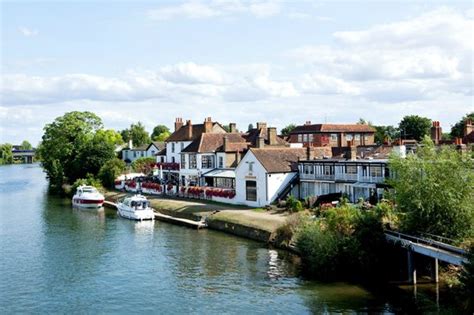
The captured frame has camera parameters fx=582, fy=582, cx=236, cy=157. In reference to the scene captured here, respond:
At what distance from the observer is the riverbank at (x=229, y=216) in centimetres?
4866

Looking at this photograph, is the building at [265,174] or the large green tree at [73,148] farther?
the large green tree at [73,148]

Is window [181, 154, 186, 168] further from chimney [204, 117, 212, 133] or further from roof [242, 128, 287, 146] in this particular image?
roof [242, 128, 287, 146]

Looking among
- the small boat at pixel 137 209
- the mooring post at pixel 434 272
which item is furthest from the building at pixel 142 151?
the mooring post at pixel 434 272

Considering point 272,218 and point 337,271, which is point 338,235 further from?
point 272,218

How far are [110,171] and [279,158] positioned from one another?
1467 inches

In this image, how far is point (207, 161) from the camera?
75438 mm

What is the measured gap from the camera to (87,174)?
304 feet

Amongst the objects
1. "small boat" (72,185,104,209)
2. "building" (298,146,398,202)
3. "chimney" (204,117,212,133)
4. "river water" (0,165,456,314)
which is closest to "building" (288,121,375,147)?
"chimney" (204,117,212,133)

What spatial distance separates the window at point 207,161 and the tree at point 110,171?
20048 millimetres

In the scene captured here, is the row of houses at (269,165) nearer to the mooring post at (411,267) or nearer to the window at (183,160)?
the window at (183,160)

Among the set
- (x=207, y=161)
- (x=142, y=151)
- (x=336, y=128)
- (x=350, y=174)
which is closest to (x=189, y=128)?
(x=207, y=161)

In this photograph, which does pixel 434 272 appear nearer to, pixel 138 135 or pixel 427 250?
pixel 427 250

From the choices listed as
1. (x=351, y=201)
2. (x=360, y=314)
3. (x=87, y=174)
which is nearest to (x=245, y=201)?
(x=351, y=201)

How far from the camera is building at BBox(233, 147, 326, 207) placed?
59312 mm
